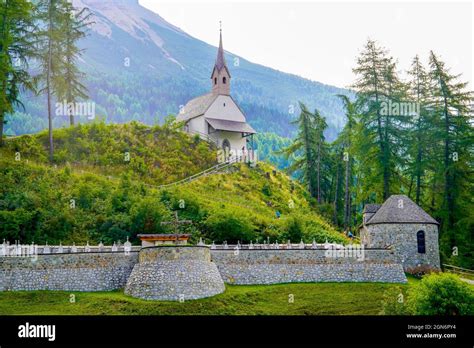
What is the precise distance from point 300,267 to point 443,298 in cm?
1014

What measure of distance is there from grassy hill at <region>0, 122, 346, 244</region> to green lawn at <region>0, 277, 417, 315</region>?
23.7 ft

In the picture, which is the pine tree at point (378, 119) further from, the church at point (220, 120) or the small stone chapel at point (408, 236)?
the church at point (220, 120)

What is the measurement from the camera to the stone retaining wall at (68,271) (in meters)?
35.4

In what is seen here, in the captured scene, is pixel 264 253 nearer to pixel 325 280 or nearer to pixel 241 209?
pixel 325 280

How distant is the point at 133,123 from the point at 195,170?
30.6 ft

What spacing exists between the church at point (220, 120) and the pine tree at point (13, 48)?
1781 centimetres

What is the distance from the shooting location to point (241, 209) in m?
50.9

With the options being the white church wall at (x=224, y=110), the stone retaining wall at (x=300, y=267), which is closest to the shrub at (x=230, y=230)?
the stone retaining wall at (x=300, y=267)

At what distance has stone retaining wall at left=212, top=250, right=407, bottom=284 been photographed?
128 ft

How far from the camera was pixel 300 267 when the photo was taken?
39.8 meters

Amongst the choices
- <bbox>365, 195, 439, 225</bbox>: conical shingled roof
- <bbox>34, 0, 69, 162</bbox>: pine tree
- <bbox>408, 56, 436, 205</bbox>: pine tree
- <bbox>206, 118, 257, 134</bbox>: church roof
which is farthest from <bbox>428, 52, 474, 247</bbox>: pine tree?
<bbox>34, 0, 69, 162</bbox>: pine tree

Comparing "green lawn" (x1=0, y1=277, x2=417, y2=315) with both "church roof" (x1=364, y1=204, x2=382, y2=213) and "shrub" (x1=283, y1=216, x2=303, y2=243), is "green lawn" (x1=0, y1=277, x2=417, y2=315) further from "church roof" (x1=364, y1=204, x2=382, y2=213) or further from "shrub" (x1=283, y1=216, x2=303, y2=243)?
"church roof" (x1=364, y1=204, x2=382, y2=213)

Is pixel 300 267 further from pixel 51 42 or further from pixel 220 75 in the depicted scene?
pixel 220 75

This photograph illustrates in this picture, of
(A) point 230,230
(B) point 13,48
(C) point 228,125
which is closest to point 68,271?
(A) point 230,230
